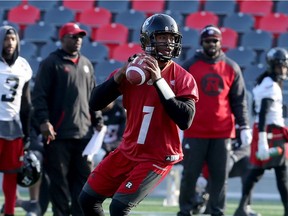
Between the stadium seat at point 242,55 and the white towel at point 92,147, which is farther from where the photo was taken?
the stadium seat at point 242,55

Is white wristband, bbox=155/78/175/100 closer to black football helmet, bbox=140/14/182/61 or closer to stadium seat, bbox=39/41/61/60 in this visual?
black football helmet, bbox=140/14/182/61

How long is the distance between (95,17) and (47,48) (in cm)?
130

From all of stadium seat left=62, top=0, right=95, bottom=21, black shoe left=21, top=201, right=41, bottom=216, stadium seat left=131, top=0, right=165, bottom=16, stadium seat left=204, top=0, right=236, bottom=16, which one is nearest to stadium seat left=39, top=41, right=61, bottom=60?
stadium seat left=62, top=0, right=95, bottom=21

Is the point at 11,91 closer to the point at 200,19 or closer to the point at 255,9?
the point at 200,19

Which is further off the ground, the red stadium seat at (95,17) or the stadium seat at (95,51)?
the red stadium seat at (95,17)

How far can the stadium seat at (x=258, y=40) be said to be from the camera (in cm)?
1453

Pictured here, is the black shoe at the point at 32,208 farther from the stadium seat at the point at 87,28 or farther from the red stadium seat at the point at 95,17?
the red stadium seat at the point at 95,17

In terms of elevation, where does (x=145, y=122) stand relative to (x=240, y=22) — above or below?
above

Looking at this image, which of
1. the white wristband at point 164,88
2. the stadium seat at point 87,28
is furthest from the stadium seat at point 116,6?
the white wristband at point 164,88

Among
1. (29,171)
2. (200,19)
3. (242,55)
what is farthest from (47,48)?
(29,171)

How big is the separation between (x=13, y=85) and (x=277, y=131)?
8.82ft

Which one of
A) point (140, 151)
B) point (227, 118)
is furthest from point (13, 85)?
point (140, 151)

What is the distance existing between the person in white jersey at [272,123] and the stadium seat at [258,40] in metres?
5.67

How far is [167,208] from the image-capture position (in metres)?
10.2
